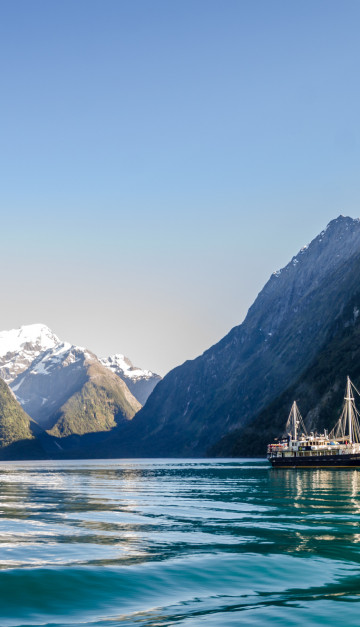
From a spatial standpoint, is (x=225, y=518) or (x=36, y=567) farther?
(x=225, y=518)

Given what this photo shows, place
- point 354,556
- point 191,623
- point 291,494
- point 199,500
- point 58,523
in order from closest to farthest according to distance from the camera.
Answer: point 191,623 → point 354,556 → point 58,523 → point 199,500 → point 291,494

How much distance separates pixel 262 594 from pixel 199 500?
54802 millimetres

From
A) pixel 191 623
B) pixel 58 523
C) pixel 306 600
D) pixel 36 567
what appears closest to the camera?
pixel 191 623

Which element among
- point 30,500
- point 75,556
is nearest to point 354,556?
point 75,556

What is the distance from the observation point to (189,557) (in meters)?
37.4

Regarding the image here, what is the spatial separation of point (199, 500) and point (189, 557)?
1821 inches

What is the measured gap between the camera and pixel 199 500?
8262cm

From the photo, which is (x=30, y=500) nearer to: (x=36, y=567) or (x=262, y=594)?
(x=36, y=567)

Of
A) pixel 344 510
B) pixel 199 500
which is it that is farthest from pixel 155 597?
pixel 199 500

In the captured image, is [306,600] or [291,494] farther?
[291,494]

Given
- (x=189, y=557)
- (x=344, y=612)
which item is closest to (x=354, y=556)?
(x=189, y=557)

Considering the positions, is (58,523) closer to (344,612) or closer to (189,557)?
(189,557)

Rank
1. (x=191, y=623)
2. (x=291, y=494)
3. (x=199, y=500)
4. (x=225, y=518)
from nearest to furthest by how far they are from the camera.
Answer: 1. (x=191, y=623)
2. (x=225, y=518)
3. (x=199, y=500)
4. (x=291, y=494)

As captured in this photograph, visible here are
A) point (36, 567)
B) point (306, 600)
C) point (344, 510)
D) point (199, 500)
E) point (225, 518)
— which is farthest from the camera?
point (199, 500)
